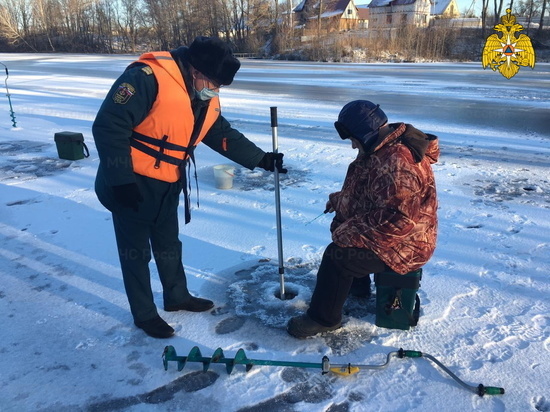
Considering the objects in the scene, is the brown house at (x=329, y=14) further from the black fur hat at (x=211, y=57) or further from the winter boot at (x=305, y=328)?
the winter boot at (x=305, y=328)

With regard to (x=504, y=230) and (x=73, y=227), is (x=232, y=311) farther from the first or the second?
(x=504, y=230)

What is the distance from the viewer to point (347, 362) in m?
2.68

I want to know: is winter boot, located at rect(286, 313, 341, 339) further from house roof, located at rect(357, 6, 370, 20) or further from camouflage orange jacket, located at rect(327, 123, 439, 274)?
house roof, located at rect(357, 6, 370, 20)

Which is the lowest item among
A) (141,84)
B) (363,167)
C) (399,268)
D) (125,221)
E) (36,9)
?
(399,268)

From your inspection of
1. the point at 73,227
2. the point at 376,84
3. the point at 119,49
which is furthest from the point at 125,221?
the point at 119,49

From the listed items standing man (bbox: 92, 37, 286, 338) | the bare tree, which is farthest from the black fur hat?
the bare tree

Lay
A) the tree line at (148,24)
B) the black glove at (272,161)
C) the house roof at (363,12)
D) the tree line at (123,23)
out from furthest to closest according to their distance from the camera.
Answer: the house roof at (363,12) → the tree line at (123,23) → the tree line at (148,24) → the black glove at (272,161)

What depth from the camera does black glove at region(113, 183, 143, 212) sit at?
2.46 m

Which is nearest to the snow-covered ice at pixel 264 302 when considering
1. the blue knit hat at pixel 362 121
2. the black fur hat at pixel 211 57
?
the blue knit hat at pixel 362 121

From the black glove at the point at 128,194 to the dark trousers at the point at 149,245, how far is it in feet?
0.53

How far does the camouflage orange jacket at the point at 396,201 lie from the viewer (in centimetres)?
241

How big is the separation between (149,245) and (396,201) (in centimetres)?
160

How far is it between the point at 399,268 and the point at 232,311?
4.19 ft

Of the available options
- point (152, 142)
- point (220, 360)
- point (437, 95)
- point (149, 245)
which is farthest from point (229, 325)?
point (437, 95)
